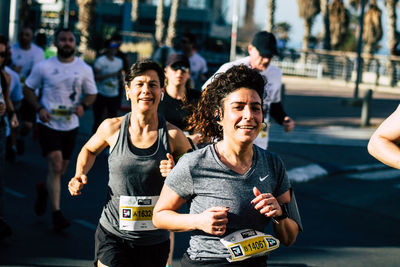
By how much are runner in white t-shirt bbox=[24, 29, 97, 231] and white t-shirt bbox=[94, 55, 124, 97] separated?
4.35 meters

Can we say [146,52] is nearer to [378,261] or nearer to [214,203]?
[378,261]

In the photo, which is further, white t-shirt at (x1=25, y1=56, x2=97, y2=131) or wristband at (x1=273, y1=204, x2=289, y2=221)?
white t-shirt at (x1=25, y1=56, x2=97, y2=131)

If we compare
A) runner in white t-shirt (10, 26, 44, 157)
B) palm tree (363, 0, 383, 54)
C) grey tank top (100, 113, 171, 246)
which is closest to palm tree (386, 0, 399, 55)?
palm tree (363, 0, 383, 54)

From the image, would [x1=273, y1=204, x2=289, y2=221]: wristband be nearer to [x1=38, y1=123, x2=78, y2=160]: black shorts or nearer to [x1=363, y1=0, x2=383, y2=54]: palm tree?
[x1=38, y1=123, x2=78, y2=160]: black shorts

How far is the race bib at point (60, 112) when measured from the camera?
7117mm

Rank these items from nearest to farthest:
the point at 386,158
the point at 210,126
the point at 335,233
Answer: the point at 386,158, the point at 210,126, the point at 335,233

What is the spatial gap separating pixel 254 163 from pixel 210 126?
424 mm

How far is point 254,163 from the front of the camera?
3125mm

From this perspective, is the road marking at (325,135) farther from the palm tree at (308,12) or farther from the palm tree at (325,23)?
the palm tree at (308,12)

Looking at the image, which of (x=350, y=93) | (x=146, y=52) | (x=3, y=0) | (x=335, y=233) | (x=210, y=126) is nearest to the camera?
(x=210, y=126)

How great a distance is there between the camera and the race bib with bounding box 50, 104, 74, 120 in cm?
712

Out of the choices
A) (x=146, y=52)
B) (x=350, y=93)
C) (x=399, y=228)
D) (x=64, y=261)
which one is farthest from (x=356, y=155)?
(x=146, y=52)

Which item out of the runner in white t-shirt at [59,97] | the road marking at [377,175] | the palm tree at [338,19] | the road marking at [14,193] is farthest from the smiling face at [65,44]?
the palm tree at [338,19]

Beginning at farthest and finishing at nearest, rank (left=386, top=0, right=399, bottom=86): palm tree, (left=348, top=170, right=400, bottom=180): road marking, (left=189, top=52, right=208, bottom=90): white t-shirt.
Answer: (left=386, top=0, right=399, bottom=86): palm tree, (left=189, top=52, right=208, bottom=90): white t-shirt, (left=348, top=170, right=400, bottom=180): road marking
